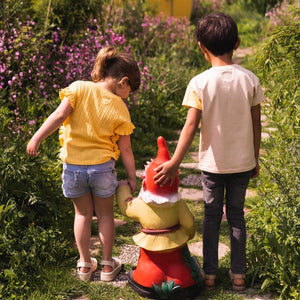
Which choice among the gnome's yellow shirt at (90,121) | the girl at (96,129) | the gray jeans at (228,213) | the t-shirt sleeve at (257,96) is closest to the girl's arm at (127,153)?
the girl at (96,129)

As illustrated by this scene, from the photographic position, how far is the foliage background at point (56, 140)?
309 centimetres

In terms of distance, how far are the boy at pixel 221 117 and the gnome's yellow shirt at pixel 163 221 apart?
0.19 m

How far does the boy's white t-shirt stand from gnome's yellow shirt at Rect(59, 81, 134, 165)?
1.54 ft

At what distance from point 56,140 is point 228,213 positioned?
2144 millimetres

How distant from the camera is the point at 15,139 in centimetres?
364

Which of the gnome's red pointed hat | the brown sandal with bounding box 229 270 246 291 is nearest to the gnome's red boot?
the brown sandal with bounding box 229 270 246 291

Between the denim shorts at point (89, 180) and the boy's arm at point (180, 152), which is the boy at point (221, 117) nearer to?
the boy's arm at point (180, 152)

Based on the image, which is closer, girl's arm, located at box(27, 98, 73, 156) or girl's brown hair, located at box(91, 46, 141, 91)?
girl's arm, located at box(27, 98, 73, 156)

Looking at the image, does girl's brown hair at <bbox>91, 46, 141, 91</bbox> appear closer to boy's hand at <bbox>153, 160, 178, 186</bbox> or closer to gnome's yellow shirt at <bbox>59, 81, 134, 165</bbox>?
gnome's yellow shirt at <bbox>59, 81, 134, 165</bbox>

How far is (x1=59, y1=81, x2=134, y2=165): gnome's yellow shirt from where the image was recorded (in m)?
3.00

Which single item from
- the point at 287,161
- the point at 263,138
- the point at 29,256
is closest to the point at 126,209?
the point at 29,256

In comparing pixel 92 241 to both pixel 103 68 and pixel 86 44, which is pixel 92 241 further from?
pixel 86 44

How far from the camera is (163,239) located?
9.66ft

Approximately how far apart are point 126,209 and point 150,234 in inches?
8.5
